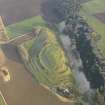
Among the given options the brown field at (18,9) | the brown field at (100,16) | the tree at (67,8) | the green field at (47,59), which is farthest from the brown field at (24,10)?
the brown field at (100,16)

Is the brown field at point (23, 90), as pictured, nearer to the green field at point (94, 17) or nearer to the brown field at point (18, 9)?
the green field at point (94, 17)

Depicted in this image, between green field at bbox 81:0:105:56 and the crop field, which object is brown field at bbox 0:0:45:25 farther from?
green field at bbox 81:0:105:56

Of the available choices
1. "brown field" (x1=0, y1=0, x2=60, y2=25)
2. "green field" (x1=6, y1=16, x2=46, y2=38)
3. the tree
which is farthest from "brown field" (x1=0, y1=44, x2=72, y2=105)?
the tree

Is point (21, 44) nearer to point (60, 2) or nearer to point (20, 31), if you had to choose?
point (20, 31)

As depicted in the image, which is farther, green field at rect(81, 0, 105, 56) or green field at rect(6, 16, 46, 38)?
Result: green field at rect(6, 16, 46, 38)

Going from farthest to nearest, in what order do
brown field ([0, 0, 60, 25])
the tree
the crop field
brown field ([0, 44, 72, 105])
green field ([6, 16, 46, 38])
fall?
brown field ([0, 0, 60, 25]) < the tree < green field ([6, 16, 46, 38]) < the crop field < brown field ([0, 44, 72, 105])
